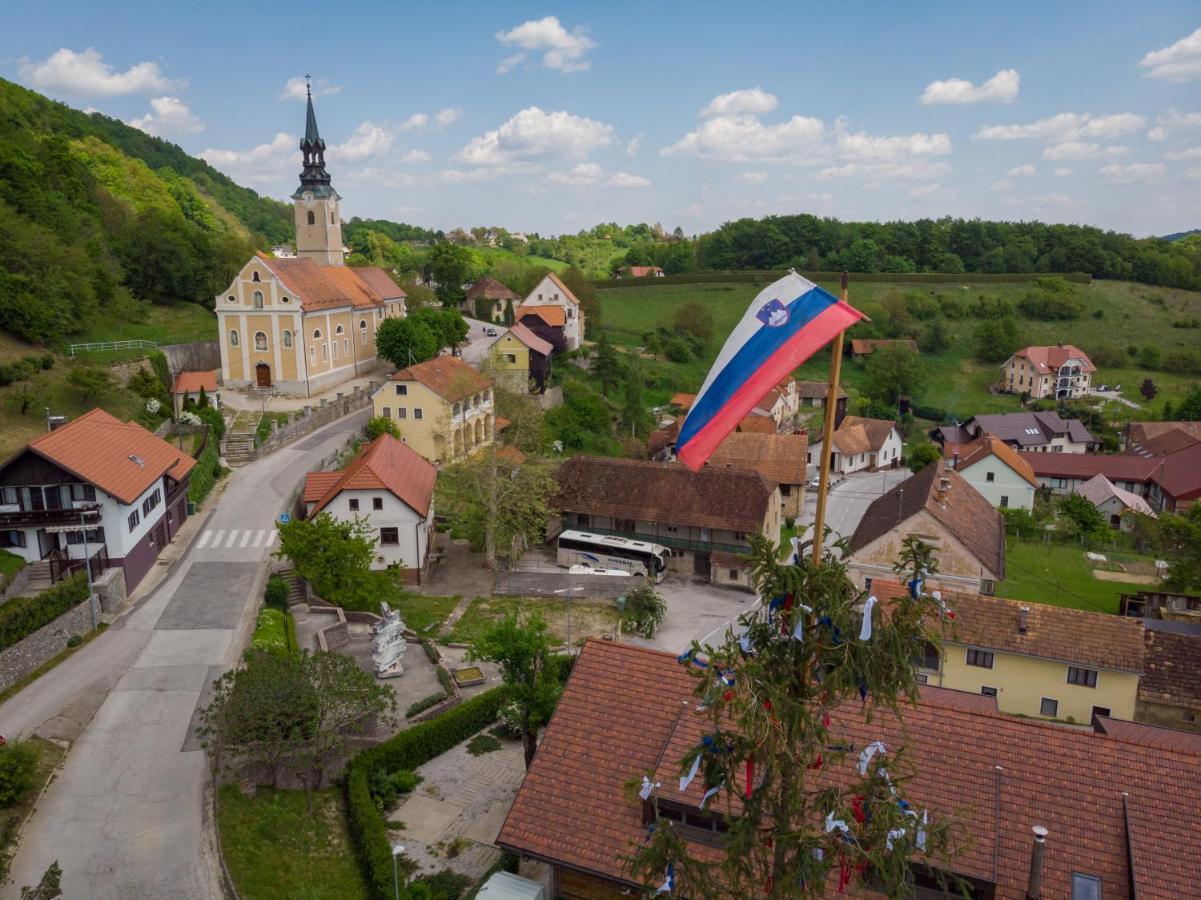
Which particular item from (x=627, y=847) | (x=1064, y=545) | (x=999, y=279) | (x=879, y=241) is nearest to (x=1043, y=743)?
(x=627, y=847)

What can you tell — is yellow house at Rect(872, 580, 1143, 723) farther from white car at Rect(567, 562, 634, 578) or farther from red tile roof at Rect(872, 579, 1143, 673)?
white car at Rect(567, 562, 634, 578)

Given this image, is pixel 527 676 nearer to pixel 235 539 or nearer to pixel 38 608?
pixel 38 608

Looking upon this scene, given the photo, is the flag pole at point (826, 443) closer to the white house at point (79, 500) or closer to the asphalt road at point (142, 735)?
the asphalt road at point (142, 735)

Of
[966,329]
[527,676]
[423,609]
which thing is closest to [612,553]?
[423,609]

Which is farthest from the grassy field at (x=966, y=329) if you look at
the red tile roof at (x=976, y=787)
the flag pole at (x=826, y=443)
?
the flag pole at (x=826, y=443)

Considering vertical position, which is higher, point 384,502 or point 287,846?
point 384,502

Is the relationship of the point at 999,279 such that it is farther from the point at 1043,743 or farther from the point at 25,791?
the point at 25,791
